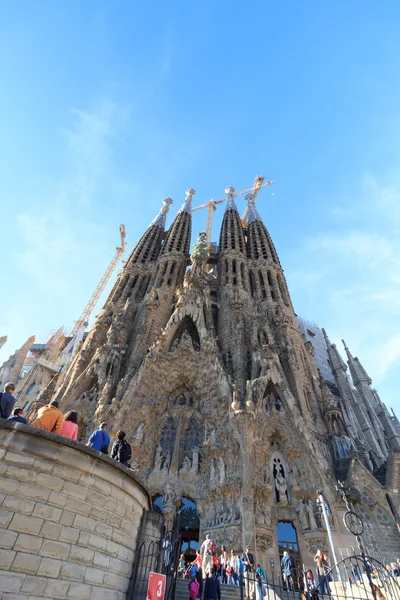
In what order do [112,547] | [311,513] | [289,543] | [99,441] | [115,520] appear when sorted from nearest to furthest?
[112,547] → [115,520] → [99,441] → [311,513] → [289,543]

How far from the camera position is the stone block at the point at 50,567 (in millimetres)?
4512

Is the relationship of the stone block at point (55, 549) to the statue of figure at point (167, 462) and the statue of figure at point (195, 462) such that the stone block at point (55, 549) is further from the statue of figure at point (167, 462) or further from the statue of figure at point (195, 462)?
the statue of figure at point (167, 462)

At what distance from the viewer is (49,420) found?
5562mm

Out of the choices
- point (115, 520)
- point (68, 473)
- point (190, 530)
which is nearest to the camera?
point (68, 473)

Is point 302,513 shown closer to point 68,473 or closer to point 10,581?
point 68,473

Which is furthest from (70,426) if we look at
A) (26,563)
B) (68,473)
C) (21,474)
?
(26,563)

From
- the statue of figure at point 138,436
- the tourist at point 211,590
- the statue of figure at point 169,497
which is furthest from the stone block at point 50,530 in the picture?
the statue of figure at point 138,436

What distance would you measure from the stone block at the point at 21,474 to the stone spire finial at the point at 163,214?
1238 inches

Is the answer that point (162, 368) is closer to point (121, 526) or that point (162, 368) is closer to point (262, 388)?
point (262, 388)

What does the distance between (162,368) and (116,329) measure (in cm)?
448

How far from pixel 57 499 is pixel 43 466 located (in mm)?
513

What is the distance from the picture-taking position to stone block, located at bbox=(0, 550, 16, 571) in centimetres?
425

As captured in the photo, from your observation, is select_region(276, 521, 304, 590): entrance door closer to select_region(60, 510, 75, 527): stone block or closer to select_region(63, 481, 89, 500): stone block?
select_region(63, 481, 89, 500): stone block

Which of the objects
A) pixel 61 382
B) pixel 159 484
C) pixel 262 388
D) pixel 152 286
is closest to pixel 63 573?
pixel 159 484
